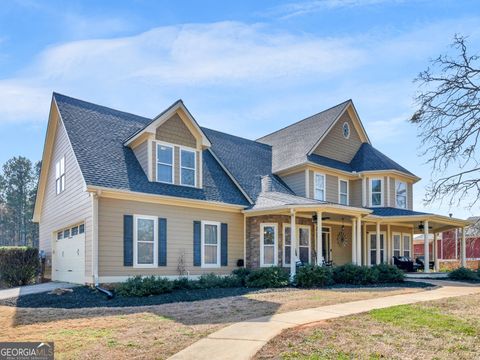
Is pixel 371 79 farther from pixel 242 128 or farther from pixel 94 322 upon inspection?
pixel 242 128

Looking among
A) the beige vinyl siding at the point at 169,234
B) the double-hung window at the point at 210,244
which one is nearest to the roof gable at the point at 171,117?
the beige vinyl siding at the point at 169,234

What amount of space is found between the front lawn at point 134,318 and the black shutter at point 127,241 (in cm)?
162

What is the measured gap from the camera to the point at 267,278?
1468 centimetres

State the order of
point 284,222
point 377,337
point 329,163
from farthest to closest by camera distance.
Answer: point 329,163 < point 284,222 < point 377,337

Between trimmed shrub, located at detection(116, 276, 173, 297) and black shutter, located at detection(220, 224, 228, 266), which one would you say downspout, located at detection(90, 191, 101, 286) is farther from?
black shutter, located at detection(220, 224, 228, 266)

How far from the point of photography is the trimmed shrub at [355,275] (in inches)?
629

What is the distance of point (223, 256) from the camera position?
54.5ft

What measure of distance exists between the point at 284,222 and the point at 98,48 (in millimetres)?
Result: 9880

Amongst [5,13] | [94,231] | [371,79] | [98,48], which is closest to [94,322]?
[94,231]

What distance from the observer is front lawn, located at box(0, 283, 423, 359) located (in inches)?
257

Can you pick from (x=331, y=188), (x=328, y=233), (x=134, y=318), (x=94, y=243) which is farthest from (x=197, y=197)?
(x=331, y=188)

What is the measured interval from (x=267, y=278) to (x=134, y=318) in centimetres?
671

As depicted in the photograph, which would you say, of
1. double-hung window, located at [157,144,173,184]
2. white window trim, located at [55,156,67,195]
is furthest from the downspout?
white window trim, located at [55,156,67,195]

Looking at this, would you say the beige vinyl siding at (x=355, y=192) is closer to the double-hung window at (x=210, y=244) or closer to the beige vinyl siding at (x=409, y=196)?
the beige vinyl siding at (x=409, y=196)
